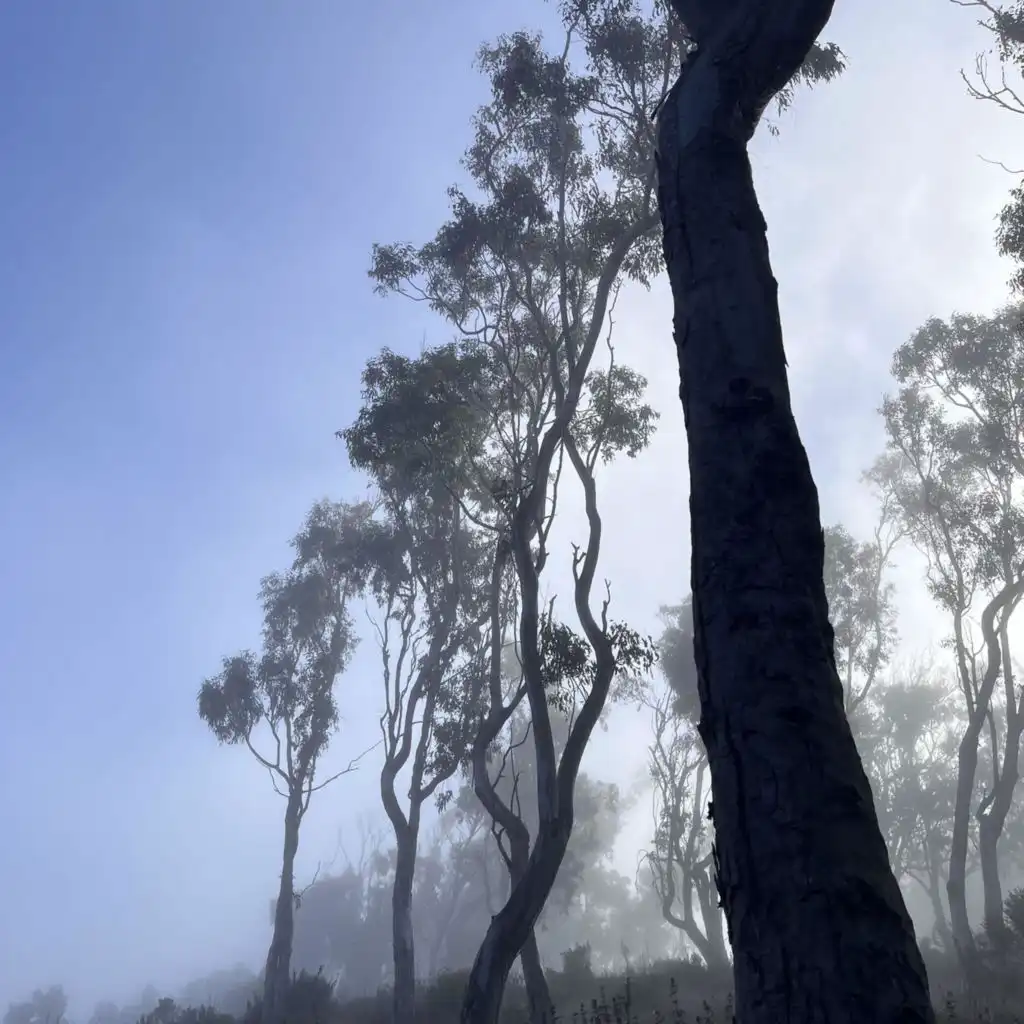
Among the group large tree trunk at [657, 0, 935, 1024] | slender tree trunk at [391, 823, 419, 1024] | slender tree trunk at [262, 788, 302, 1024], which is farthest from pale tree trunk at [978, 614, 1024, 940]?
large tree trunk at [657, 0, 935, 1024]

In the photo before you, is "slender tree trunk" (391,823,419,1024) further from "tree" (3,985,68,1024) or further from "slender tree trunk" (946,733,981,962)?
"tree" (3,985,68,1024)

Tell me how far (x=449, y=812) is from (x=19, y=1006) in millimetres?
50504

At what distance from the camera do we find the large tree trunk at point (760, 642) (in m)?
1.86

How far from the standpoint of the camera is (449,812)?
50750 millimetres

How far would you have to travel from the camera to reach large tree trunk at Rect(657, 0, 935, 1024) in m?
1.86

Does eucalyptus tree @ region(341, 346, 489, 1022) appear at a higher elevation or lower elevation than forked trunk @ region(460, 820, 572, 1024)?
higher

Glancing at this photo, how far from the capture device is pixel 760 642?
7.51 feet

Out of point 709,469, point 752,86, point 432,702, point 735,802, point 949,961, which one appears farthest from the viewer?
point 949,961

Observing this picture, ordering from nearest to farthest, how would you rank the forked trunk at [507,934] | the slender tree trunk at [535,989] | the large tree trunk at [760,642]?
the large tree trunk at [760,642]
the forked trunk at [507,934]
the slender tree trunk at [535,989]

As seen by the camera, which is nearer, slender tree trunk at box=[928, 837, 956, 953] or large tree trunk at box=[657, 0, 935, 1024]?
large tree trunk at box=[657, 0, 935, 1024]

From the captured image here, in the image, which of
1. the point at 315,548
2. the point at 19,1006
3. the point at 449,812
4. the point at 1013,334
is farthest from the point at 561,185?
the point at 19,1006

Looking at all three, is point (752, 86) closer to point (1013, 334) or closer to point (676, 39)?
point (676, 39)

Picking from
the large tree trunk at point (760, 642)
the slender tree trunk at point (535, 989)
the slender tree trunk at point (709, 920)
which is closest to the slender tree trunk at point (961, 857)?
the slender tree trunk at point (709, 920)

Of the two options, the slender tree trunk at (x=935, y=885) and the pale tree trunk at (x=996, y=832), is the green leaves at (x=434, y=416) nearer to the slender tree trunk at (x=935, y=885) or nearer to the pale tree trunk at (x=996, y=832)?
the pale tree trunk at (x=996, y=832)
